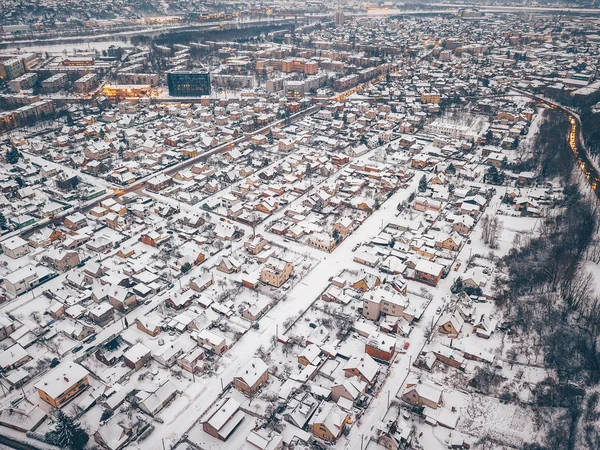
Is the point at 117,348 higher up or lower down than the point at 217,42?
lower down

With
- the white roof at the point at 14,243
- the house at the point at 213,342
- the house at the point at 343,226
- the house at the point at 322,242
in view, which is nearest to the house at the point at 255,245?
the house at the point at 322,242

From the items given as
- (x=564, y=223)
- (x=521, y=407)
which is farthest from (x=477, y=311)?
(x=564, y=223)

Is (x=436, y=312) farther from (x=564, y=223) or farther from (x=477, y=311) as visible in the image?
(x=564, y=223)

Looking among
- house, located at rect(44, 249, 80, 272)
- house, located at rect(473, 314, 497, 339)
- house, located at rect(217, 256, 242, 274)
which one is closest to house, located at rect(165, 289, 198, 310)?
house, located at rect(217, 256, 242, 274)

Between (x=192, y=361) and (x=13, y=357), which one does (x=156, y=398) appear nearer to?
(x=192, y=361)

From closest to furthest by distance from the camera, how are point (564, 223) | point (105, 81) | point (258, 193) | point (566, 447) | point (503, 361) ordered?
point (566, 447) < point (503, 361) < point (564, 223) < point (258, 193) < point (105, 81)

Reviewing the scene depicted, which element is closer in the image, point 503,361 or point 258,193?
point 503,361
